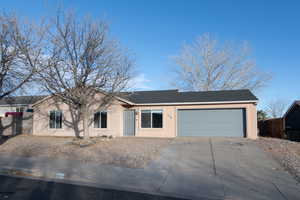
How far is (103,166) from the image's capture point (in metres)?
8.02

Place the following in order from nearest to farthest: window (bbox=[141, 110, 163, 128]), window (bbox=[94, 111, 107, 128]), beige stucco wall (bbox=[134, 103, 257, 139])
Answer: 1. beige stucco wall (bbox=[134, 103, 257, 139])
2. window (bbox=[141, 110, 163, 128])
3. window (bbox=[94, 111, 107, 128])

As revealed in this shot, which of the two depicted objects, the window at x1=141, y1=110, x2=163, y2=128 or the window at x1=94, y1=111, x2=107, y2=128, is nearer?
the window at x1=141, y1=110, x2=163, y2=128

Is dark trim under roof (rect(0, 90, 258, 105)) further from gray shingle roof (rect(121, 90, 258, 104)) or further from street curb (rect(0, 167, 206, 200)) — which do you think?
street curb (rect(0, 167, 206, 200))

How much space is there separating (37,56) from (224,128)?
43.4 feet

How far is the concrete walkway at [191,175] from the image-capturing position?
5546mm

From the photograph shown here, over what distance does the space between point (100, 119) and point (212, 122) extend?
8787 millimetres

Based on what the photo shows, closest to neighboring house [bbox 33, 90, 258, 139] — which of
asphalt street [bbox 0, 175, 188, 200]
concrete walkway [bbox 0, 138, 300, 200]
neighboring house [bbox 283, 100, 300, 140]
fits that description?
neighboring house [bbox 283, 100, 300, 140]

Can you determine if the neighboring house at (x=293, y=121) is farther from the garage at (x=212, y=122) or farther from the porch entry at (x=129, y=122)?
the porch entry at (x=129, y=122)

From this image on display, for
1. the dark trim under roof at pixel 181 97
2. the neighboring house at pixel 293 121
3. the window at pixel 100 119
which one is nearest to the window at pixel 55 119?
the dark trim under roof at pixel 181 97

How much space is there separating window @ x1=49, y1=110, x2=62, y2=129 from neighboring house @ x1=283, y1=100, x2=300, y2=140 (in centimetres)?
1872

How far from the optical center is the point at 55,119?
18328mm

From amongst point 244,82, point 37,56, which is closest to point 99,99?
point 37,56

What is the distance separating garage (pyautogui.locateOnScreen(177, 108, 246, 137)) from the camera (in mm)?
15531

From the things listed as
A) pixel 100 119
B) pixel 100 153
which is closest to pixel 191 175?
pixel 100 153
